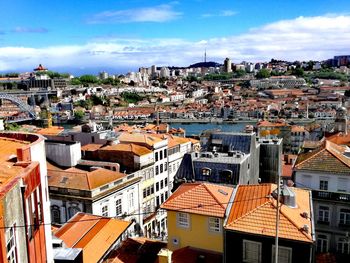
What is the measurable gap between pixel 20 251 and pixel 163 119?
154274 millimetres

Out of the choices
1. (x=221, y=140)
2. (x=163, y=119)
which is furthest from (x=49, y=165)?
(x=163, y=119)

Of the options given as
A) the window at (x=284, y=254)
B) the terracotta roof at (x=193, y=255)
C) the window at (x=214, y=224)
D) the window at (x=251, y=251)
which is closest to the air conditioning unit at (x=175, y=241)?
the terracotta roof at (x=193, y=255)

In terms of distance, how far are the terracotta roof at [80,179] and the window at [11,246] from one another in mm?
18736

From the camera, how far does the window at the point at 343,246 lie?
69.8 ft

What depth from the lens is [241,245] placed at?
15.7 m

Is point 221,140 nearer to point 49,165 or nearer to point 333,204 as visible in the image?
point 333,204

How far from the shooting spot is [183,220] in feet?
60.0

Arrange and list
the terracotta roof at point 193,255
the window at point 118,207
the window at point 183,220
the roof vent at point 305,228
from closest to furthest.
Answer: the roof vent at point 305,228
the terracotta roof at point 193,255
the window at point 183,220
the window at point 118,207

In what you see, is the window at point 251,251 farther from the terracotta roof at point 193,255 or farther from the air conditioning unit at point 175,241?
the air conditioning unit at point 175,241

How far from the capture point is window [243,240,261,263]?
50.6 feet

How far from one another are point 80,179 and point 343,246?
17.7m

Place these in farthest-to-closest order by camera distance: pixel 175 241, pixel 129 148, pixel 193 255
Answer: pixel 129 148 → pixel 175 241 → pixel 193 255

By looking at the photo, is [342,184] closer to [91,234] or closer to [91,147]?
[91,234]

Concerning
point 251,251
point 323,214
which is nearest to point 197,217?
point 251,251
